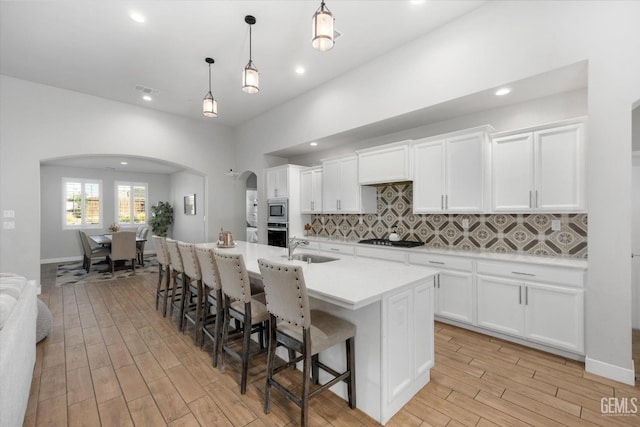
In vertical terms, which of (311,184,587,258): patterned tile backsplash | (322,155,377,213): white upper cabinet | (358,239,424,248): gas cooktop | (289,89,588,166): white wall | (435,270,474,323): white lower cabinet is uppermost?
(289,89,588,166): white wall

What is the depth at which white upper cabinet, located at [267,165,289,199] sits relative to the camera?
530cm

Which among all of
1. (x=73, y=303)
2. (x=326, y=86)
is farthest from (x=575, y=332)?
(x=73, y=303)

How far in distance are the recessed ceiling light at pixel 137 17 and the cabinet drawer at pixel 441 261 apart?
404cm

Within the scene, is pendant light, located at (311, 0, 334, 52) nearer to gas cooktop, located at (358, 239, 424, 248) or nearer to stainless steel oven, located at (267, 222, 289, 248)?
gas cooktop, located at (358, 239, 424, 248)

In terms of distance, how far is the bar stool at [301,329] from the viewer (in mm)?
1621

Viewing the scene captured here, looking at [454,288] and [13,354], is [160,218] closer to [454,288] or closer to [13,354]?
[13,354]

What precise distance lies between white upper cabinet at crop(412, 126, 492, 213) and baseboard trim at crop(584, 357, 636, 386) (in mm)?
1585

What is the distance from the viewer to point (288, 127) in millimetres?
5176

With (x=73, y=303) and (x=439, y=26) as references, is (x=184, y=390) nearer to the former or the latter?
(x=73, y=303)

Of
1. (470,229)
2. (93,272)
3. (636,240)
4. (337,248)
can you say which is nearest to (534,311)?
(470,229)

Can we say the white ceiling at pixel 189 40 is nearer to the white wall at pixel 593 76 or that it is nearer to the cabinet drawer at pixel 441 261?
the white wall at pixel 593 76

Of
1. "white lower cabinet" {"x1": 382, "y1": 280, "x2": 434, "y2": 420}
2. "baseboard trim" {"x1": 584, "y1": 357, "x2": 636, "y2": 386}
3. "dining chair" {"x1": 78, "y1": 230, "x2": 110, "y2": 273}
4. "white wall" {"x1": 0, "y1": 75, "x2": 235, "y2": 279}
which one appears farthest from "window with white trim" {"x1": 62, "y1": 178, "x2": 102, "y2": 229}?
"baseboard trim" {"x1": 584, "y1": 357, "x2": 636, "y2": 386}

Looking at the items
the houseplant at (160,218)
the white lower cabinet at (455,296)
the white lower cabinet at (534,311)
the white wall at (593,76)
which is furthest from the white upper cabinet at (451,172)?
the houseplant at (160,218)

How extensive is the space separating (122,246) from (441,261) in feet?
20.1
